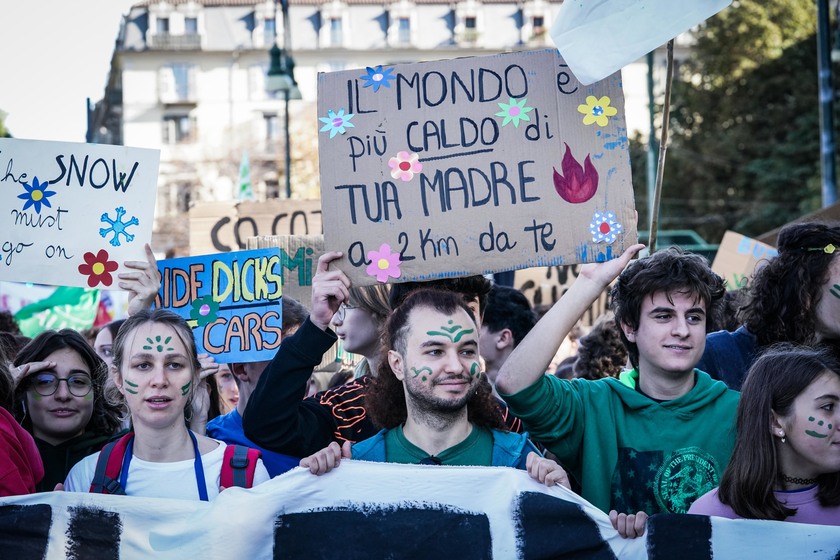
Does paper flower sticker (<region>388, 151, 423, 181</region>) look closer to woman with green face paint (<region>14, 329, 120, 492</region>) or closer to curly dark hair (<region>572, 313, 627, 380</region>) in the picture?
woman with green face paint (<region>14, 329, 120, 492</region>)

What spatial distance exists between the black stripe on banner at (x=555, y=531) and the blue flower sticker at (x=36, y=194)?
98.1 inches

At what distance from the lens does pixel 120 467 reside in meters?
3.48

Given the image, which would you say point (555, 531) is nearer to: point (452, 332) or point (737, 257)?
point (452, 332)

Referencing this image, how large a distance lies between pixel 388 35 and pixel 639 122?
50.2 ft

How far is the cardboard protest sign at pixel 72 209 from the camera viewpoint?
4.49 m

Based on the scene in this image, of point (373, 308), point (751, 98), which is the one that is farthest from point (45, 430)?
point (751, 98)

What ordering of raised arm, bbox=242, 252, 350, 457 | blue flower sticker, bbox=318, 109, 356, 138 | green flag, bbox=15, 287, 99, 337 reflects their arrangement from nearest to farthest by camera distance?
raised arm, bbox=242, 252, 350, 457 < blue flower sticker, bbox=318, 109, 356, 138 < green flag, bbox=15, 287, 99, 337

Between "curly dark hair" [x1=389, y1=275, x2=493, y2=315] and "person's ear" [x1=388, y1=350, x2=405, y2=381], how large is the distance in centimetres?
32

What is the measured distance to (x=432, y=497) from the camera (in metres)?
3.16

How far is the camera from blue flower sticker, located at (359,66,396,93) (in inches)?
152

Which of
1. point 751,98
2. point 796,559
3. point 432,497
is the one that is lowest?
point 796,559

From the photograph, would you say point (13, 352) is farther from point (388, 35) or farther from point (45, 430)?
point (388, 35)

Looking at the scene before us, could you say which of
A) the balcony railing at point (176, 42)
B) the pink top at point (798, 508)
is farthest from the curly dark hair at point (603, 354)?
the balcony railing at point (176, 42)

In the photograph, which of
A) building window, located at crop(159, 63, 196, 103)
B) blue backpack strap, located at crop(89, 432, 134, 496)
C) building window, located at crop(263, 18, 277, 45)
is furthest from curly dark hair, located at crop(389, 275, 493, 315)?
building window, located at crop(263, 18, 277, 45)
